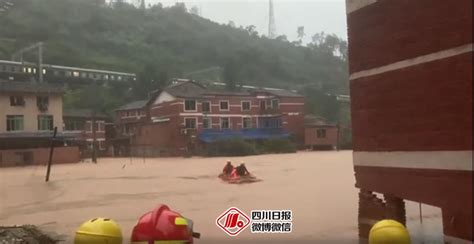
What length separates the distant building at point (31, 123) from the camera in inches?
187

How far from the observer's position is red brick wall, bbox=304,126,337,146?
4.61 meters

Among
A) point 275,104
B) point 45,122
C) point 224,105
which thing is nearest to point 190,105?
point 224,105

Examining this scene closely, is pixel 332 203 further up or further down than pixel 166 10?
further down

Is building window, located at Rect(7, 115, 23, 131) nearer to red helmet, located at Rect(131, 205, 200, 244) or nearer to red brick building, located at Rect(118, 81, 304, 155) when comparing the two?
red brick building, located at Rect(118, 81, 304, 155)

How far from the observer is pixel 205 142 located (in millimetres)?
4777

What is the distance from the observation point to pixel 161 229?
136 inches

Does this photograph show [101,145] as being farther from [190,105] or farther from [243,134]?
[243,134]

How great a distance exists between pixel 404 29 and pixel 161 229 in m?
2.37

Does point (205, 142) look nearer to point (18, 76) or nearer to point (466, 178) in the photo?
point (18, 76)

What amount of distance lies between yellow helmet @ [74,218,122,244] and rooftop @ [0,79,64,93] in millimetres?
1845

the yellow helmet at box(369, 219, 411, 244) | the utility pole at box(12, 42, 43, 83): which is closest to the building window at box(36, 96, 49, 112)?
the utility pole at box(12, 42, 43, 83)

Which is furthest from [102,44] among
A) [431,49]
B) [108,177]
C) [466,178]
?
[466,178]

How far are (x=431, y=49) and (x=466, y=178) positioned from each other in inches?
37.5

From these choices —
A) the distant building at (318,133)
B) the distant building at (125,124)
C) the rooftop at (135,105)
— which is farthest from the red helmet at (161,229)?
the distant building at (318,133)
